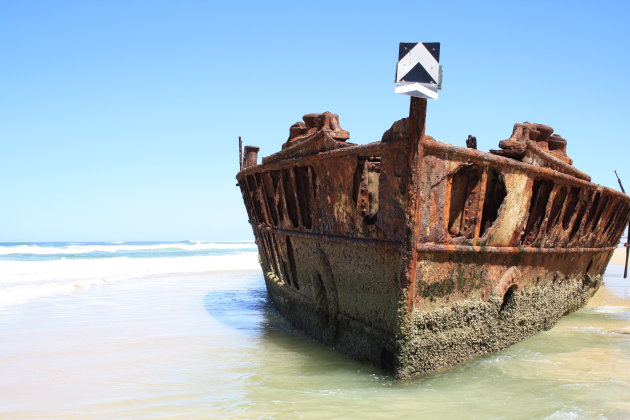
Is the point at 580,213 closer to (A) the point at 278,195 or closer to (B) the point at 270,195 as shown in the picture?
(A) the point at 278,195

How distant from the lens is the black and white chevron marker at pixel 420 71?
4258mm

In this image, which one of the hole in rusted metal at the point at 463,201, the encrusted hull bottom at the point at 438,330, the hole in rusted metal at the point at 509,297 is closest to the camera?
the encrusted hull bottom at the point at 438,330

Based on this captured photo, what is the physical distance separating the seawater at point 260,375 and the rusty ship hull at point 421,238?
324 mm

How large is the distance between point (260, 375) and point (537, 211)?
11.5ft

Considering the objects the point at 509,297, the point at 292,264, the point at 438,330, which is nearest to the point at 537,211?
the point at 509,297

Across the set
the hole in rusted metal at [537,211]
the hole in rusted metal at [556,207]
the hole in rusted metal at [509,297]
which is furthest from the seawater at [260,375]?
the hole in rusted metal at [556,207]

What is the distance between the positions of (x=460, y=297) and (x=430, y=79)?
2028 millimetres

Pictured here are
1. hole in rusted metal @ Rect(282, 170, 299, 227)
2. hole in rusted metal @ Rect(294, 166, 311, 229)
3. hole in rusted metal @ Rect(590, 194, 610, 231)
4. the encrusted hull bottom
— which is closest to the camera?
the encrusted hull bottom

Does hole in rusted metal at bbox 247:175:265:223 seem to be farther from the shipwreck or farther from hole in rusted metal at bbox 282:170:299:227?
hole in rusted metal at bbox 282:170:299:227

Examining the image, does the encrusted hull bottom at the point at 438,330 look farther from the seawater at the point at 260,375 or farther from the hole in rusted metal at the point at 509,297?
the seawater at the point at 260,375

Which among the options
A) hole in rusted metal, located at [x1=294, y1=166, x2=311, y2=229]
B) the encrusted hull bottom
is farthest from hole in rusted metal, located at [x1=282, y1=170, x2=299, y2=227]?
the encrusted hull bottom

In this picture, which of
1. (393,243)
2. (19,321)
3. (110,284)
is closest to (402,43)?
(393,243)

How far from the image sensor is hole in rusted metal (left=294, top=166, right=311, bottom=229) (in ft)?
21.0

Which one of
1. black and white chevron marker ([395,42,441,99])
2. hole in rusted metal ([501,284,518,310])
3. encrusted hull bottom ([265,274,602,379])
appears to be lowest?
encrusted hull bottom ([265,274,602,379])
